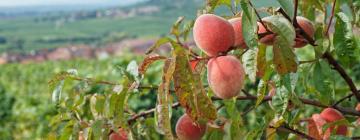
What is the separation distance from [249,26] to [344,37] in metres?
0.27

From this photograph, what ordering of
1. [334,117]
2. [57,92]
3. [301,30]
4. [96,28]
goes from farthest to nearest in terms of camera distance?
1. [96,28]
2. [57,92]
3. [334,117]
4. [301,30]

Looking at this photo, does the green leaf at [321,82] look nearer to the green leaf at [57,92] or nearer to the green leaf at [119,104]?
the green leaf at [119,104]

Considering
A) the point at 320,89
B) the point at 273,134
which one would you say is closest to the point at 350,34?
the point at 320,89

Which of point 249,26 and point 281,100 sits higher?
point 249,26

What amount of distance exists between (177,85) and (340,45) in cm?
33

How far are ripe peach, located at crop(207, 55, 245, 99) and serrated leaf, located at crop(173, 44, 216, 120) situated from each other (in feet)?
0.09

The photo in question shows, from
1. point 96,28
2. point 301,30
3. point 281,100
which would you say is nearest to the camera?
point 301,30

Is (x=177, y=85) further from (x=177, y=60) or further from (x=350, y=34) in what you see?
(x=350, y=34)

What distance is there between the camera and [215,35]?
849 mm

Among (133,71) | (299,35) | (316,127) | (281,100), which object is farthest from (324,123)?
(133,71)

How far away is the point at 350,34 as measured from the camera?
1010 mm

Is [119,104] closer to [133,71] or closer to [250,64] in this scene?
[133,71]

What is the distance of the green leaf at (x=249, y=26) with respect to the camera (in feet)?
2.68

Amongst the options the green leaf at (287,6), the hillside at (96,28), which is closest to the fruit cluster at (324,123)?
the green leaf at (287,6)
